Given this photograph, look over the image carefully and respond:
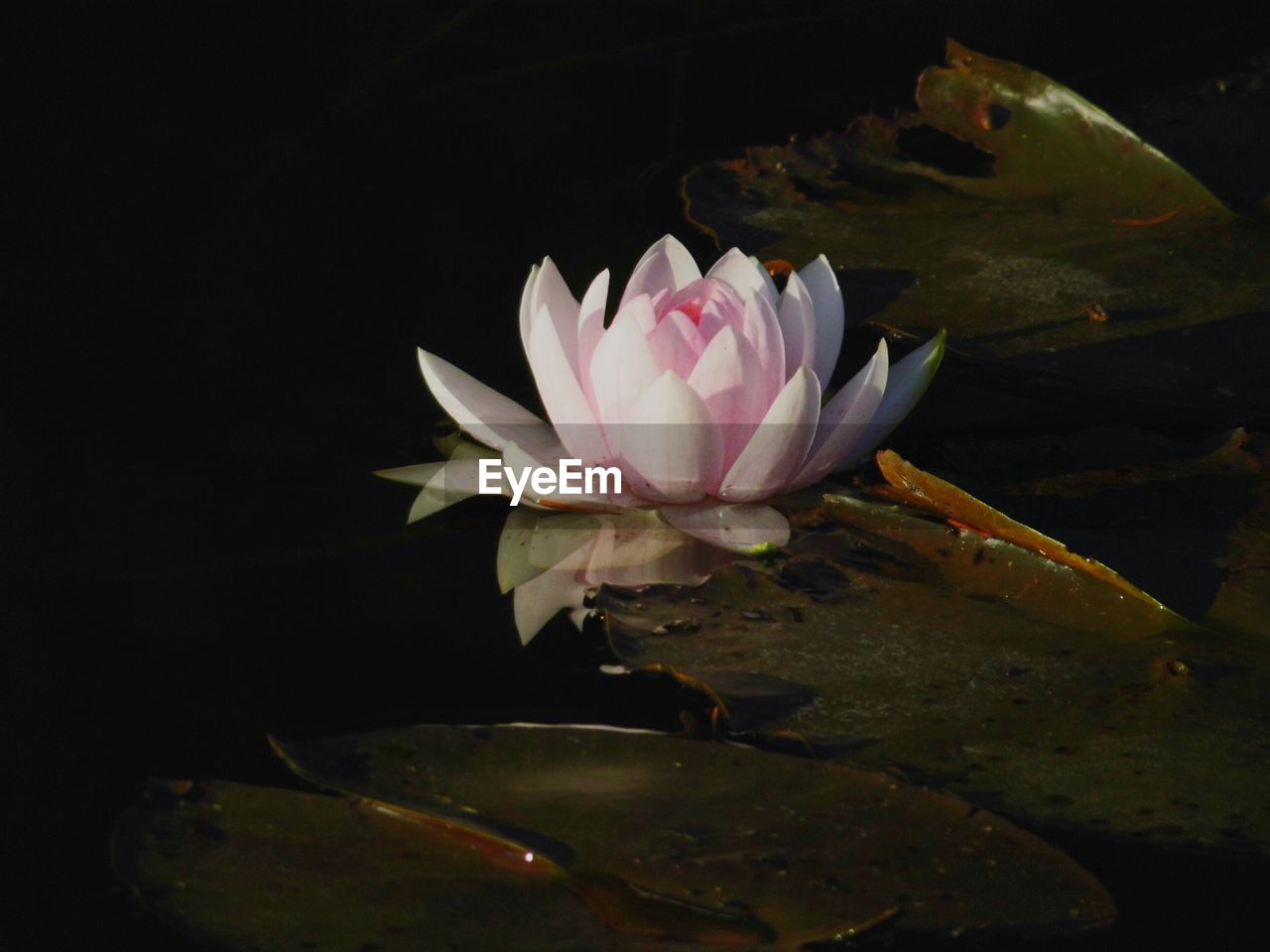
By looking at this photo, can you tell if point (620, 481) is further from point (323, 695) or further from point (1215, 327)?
point (1215, 327)

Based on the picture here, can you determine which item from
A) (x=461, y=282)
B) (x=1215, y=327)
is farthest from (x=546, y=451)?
(x=1215, y=327)

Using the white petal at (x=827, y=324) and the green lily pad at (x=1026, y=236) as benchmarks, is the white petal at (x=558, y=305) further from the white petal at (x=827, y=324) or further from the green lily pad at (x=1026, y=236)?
the green lily pad at (x=1026, y=236)

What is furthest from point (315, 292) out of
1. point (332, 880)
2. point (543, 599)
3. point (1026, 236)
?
point (332, 880)

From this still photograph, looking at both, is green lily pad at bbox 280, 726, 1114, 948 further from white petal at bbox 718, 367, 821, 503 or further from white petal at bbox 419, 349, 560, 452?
white petal at bbox 419, 349, 560, 452

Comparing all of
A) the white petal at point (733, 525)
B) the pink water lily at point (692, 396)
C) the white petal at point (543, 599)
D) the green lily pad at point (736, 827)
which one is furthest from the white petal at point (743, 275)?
the green lily pad at point (736, 827)

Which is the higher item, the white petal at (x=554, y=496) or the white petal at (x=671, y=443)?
the white petal at (x=671, y=443)

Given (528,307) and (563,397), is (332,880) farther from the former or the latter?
(528,307)
